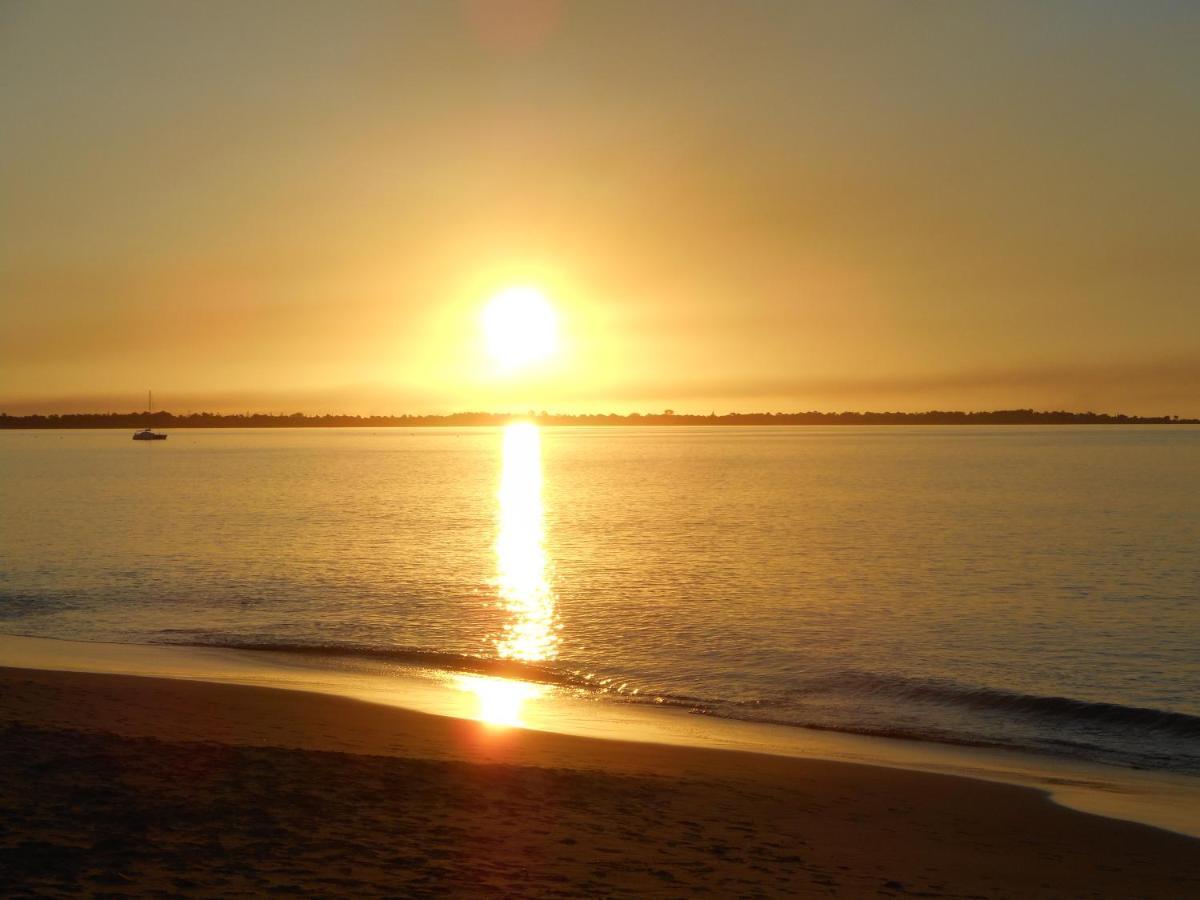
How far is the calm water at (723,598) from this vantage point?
64.5 ft

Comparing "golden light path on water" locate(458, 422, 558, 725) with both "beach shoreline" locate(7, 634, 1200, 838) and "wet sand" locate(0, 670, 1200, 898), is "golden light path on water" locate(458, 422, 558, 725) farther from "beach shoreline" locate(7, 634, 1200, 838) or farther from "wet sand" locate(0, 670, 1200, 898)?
"wet sand" locate(0, 670, 1200, 898)

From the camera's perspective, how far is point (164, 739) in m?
12.6

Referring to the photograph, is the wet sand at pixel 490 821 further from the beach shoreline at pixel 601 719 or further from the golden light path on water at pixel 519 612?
the golden light path on water at pixel 519 612

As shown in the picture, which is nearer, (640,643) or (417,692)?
(417,692)

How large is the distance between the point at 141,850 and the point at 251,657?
575 inches

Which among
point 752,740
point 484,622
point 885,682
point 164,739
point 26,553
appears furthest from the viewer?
point 26,553

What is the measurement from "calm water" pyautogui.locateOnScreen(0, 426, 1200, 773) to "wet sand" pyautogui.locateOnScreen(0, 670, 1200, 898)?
5.33m

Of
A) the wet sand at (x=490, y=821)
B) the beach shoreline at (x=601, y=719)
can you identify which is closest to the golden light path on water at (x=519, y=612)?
the beach shoreline at (x=601, y=719)

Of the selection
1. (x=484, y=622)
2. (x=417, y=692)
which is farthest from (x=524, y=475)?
(x=417, y=692)

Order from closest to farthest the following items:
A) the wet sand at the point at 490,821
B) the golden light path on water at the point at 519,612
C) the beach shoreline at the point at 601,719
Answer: the wet sand at the point at 490,821 → the beach shoreline at the point at 601,719 → the golden light path on water at the point at 519,612

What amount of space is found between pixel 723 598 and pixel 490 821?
21977 mm

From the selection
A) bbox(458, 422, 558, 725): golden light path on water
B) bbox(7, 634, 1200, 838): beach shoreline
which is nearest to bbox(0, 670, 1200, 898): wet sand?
bbox(7, 634, 1200, 838): beach shoreline

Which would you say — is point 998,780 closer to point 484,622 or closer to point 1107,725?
point 1107,725

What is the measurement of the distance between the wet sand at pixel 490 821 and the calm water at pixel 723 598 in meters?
5.33
